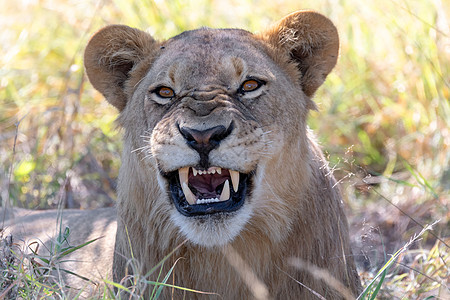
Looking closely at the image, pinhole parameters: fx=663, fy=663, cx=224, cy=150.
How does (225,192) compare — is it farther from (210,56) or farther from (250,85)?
(210,56)

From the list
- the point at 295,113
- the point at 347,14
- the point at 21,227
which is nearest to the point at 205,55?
the point at 295,113

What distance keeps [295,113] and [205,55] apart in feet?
1.71

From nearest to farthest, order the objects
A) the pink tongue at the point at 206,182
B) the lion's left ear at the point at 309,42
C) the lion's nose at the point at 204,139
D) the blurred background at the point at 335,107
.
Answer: the lion's nose at the point at 204,139 → the pink tongue at the point at 206,182 → the lion's left ear at the point at 309,42 → the blurred background at the point at 335,107

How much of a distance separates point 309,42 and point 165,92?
838mm

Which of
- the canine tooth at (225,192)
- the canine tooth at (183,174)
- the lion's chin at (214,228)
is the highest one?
the canine tooth at (183,174)

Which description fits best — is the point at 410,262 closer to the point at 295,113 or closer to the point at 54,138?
the point at 295,113

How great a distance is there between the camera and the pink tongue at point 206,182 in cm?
293

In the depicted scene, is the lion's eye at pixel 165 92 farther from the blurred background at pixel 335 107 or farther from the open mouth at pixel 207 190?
the blurred background at pixel 335 107

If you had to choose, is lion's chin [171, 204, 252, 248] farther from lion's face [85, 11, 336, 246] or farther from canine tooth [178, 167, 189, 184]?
canine tooth [178, 167, 189, 184]

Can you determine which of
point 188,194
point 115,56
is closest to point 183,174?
point 188,194

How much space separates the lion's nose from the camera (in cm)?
270

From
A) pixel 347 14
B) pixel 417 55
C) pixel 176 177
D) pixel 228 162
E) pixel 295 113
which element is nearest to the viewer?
pixel 228 162

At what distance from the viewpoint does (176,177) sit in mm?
2988

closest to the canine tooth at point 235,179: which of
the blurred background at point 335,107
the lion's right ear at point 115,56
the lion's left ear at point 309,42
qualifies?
the lion's left ear at point 309,42
